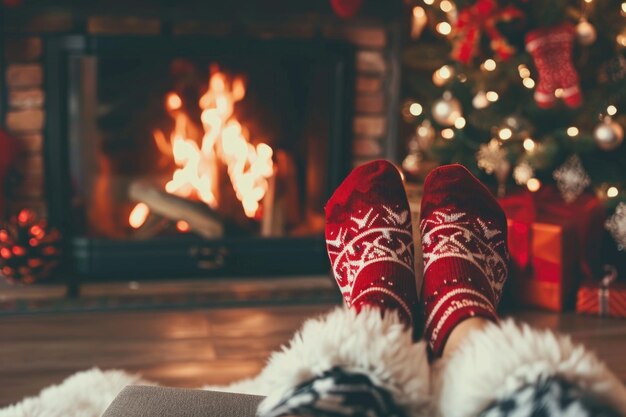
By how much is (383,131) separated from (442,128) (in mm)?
201

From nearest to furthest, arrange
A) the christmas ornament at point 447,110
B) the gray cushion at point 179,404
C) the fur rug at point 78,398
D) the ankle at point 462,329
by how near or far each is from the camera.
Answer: the gray cushion at point 179,404 → the ankle at point 462,329 → the fur rug at point 78,398 → the christmas ornament at point 447,110

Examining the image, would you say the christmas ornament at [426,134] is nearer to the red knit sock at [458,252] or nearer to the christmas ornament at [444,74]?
the christmas ornament at [444,74]

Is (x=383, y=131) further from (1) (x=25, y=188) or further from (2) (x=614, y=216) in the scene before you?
(1) (x=25, y=188)

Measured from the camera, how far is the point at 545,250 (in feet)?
6.66

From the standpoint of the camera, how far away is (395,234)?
4.24ft

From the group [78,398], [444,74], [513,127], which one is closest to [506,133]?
[513,127]

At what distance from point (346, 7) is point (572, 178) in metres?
0.85

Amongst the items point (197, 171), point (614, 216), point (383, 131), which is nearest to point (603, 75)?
point (614, 216)

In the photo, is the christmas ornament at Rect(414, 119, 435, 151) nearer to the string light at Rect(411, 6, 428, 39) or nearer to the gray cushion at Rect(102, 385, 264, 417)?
the string light at Rect(411, 6, 428, 39)

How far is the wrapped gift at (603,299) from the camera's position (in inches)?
79.5

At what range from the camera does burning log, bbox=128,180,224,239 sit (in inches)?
85.7

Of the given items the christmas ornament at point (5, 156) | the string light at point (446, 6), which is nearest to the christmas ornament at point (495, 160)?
the string light at point (446, 6)

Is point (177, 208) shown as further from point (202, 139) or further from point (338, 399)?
point (338, 399)

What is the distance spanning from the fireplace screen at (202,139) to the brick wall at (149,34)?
0.32ft
